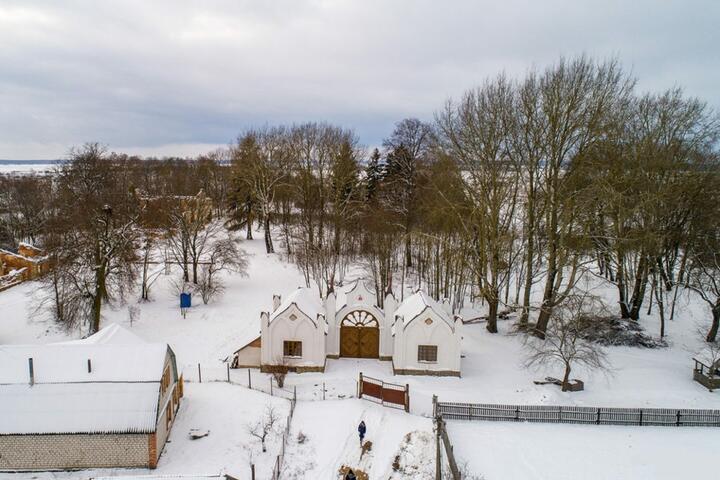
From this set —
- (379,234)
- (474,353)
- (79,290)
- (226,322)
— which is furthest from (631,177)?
(79,290)

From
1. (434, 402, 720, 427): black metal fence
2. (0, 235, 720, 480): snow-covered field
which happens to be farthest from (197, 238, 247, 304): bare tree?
(434, 402, 720, 427): black metal fence

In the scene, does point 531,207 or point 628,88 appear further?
point 531,207

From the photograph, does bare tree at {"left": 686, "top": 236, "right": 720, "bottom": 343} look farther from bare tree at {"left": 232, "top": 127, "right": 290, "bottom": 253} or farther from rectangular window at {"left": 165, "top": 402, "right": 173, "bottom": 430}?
bare tree at {"left": 232, "top": 127, "right": 290, "bottom": 253}

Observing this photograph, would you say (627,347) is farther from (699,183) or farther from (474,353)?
(699,183)

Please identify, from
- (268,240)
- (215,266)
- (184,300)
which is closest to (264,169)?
(268,240)

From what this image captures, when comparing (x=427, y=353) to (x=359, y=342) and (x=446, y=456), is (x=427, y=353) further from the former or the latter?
(x=446, y=456)

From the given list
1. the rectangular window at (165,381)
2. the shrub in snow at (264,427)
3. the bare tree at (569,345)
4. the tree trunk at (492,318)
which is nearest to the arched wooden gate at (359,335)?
the shrub in snow at (264,427)
